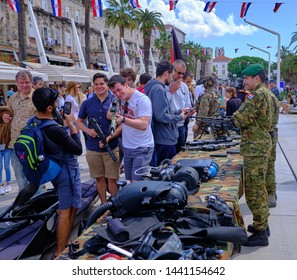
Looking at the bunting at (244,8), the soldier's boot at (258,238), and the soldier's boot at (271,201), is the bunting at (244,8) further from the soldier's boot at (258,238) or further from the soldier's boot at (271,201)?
the soldier's boot at (258,238)

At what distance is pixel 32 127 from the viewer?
129 inches

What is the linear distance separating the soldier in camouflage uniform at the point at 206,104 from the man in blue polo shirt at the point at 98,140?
2.64m

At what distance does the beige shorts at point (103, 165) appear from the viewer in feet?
15.4

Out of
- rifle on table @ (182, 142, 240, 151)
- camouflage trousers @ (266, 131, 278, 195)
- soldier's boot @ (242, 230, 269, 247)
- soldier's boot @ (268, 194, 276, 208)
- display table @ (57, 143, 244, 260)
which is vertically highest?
display table @ (57, 143, 244, 260)

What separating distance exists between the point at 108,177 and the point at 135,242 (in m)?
2.74

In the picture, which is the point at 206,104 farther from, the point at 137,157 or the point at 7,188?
the point at 7,188

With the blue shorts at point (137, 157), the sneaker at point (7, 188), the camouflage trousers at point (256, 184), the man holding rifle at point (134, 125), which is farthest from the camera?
the sneaker at point (7, 188)

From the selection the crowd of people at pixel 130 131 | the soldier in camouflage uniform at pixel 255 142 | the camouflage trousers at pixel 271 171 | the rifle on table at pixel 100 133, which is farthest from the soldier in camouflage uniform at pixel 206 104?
the soldier in camouflage uniform at pixel 255 142

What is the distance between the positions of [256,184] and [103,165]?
6.31 ft

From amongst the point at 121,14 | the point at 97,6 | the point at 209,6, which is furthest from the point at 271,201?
the point at 121,14

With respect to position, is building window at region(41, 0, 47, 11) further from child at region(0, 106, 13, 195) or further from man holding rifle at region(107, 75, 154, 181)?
man holding rifle at region(107, 75, 154, 181)

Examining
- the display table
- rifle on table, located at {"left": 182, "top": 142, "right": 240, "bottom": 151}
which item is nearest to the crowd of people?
the display table

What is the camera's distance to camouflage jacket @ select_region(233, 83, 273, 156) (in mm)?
3709

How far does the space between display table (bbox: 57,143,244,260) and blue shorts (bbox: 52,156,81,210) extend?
3.26 ft
